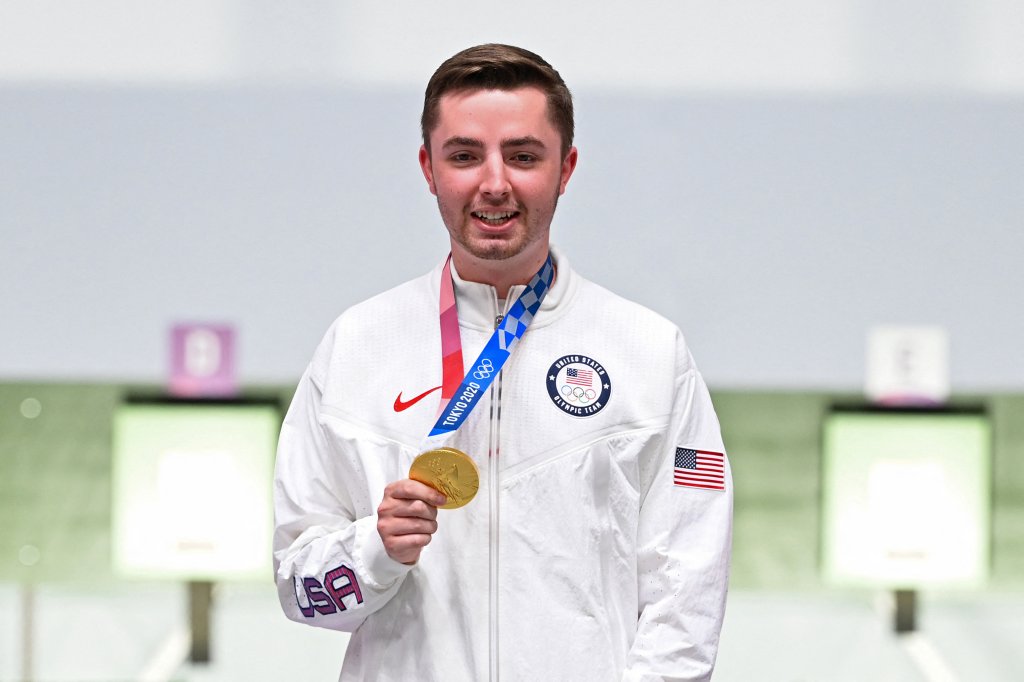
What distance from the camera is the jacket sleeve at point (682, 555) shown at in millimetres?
1806

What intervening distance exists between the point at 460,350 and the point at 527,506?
0.26 m

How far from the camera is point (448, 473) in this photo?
66.7 inches

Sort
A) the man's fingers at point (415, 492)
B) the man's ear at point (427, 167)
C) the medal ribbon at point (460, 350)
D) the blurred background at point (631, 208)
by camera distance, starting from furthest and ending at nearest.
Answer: the blurred background at point (631, 208)
the man's ear at point (427, 167)
the medal ribbon at point (460, 350)
the man's fingers at point (415, 492)

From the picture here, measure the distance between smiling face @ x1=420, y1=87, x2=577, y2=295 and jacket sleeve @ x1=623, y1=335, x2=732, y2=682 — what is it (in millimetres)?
339

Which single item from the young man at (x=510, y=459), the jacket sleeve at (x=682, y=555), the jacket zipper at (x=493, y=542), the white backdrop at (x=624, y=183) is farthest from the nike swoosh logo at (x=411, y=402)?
the white backdrop at (x=624, y=183)

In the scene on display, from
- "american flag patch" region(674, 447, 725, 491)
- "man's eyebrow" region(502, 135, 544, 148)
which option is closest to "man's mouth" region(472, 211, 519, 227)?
"man's eyebrow" region(502, 135, 544, 148)

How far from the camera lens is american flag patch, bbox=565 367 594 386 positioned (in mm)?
1868

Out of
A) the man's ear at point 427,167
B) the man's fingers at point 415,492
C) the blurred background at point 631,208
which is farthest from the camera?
the blurred background at point 631,208

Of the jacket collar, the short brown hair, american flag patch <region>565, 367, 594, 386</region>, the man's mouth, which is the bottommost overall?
american flag patch <region>565, 367, 594, 386</region>

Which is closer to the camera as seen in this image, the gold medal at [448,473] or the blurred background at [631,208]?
the gold medal at [448,473]

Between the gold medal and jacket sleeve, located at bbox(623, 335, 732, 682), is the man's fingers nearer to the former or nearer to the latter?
the gold medal

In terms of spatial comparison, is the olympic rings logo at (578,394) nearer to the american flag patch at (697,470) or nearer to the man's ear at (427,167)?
the american flag patch at (697,470)

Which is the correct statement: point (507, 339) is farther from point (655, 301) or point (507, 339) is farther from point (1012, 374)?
point (1012, 374)

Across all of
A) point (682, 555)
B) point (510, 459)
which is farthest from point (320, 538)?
point (682, 555)
